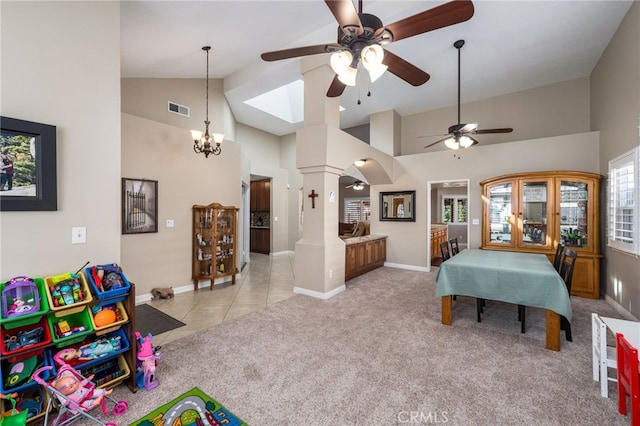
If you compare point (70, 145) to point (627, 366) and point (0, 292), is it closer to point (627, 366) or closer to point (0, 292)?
point (0, 292)

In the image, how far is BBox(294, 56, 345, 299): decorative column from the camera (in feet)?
14.4

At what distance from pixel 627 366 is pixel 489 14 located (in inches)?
165

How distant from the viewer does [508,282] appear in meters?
2.96

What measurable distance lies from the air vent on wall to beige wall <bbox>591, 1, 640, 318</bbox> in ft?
22.8

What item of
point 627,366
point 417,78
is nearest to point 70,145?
point 417,78

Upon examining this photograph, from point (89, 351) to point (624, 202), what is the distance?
20.2ft

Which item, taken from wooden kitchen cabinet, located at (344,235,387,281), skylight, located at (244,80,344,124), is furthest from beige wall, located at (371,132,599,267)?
skylight, located at (244,80,344,124)

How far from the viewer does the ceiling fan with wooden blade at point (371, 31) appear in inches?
72.4

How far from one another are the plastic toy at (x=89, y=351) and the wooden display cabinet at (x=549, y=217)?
596 cm

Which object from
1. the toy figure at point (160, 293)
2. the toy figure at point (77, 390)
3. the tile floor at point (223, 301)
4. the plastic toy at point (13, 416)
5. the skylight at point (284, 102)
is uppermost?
the skylight at point (284, 102)

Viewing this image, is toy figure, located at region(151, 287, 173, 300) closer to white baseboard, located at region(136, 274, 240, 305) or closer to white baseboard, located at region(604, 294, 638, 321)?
white baseboard, located at region(136, 274, 240, 305)

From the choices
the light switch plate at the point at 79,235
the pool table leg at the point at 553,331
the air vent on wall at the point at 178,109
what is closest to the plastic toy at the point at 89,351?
the light switch plate at the point at 79,235

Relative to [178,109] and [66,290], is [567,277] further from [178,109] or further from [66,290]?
[178,109]

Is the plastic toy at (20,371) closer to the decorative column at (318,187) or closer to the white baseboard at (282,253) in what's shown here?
the decorative column at (318,187)
